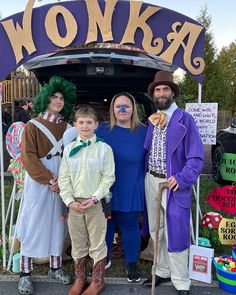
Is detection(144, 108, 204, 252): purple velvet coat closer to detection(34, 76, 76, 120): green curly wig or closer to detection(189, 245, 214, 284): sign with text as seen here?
detection(189, 245, 214, 284): sign with text

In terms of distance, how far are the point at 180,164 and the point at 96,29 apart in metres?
1.54

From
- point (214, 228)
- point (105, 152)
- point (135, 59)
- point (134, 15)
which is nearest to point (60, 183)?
point (105, 152)

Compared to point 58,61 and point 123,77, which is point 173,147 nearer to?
point 123,77

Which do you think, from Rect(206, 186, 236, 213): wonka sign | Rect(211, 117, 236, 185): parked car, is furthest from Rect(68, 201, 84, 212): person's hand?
Rect(211, 117, 236, 185): parked car

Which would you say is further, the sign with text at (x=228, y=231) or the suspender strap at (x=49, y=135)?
the sign with text at (x=228, y=231)

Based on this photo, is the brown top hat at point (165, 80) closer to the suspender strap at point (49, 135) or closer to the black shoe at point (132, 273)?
the suspender strap at point (49, 135)

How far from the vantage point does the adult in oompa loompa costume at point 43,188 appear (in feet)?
10.9

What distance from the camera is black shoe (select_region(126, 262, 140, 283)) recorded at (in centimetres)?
358

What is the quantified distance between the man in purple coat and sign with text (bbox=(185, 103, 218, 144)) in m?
0.41

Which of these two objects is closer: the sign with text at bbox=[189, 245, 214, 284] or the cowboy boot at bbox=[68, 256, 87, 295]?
the cowboy boot at bbox=[68, 256, 87, 295]

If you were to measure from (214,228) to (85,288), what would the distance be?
1919mm

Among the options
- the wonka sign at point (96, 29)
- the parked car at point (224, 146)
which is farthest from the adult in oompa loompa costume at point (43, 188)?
the parked car at point (224, 146)

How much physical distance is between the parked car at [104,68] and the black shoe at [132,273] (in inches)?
71.1

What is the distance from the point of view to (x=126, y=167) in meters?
3.39
